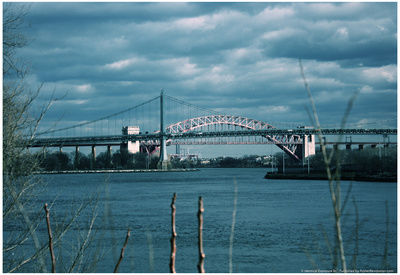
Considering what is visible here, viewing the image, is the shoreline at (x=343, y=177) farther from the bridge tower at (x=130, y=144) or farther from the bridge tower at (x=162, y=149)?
the bridge tower at (x=130, y=144)

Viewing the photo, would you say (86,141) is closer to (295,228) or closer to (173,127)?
(173,127)

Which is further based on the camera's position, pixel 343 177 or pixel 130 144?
pixel 130 144

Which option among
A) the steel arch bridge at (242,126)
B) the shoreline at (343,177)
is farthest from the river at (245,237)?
the steel arch bridge at (242,126)

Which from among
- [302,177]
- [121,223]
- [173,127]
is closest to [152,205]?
[121,223]

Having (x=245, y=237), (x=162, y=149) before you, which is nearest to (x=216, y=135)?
(x=162, y=149)

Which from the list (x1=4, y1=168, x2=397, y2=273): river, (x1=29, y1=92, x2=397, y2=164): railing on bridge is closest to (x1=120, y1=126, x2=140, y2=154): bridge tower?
(x1=29, y1=92, x2=397, y2=164): railing on bridge

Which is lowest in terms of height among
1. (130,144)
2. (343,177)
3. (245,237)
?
(245,237)

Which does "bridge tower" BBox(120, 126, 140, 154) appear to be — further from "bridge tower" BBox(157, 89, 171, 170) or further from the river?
the river

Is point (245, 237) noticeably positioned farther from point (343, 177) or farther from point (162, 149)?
point (162, 149)
